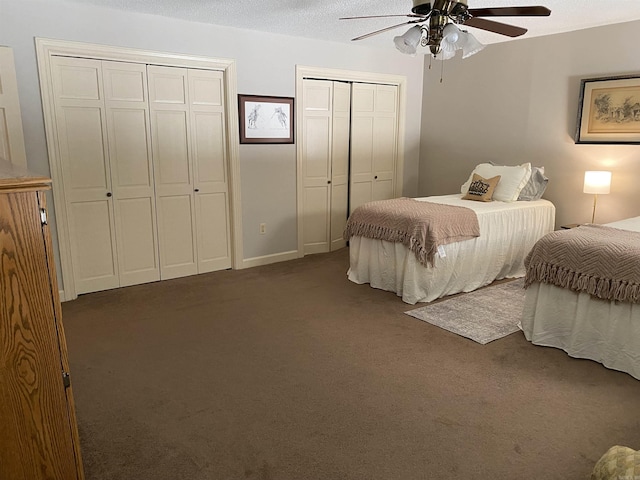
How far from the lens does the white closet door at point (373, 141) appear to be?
552 centimetres

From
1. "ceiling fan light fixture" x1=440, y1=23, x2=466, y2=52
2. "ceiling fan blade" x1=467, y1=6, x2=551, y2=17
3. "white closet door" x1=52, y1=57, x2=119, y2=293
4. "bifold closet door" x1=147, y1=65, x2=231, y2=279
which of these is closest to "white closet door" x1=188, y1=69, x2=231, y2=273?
"bifold closet door" x1=147, y1=65, x2=231, y2=279

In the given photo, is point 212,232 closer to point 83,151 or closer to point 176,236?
point 176,236

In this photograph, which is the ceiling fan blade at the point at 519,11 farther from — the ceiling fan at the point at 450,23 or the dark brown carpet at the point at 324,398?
the dark brown carpet at the point at 324,398

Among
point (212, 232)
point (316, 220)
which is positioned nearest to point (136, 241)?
point (212, 232)

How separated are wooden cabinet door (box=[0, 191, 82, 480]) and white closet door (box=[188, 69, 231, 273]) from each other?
333cm

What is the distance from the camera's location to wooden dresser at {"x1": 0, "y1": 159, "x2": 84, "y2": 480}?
4.02 ft

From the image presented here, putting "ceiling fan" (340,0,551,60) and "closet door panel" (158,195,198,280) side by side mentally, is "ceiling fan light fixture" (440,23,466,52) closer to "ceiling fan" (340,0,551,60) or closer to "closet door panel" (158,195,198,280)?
"ceiling fan" (340,0,551,60)

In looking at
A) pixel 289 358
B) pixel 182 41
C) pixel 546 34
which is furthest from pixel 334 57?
pixel 289 358

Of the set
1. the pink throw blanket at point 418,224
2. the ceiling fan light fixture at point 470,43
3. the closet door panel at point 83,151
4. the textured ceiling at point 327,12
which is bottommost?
the pink throw blanket at point 418,224

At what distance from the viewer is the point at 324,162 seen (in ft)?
17.6

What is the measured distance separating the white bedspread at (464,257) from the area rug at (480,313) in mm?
137

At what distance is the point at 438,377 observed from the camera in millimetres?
2762

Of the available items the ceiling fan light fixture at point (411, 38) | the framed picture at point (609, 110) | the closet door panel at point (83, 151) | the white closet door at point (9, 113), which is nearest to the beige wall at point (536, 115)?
the framed picture at point (609, 110)

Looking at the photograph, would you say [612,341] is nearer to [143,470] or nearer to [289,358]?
[289,358]
